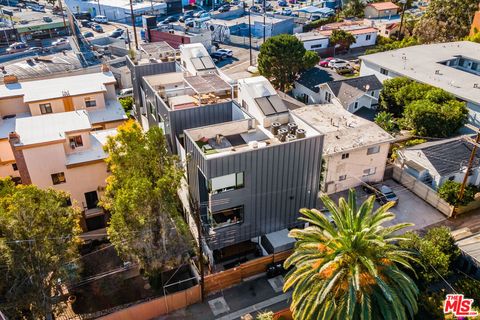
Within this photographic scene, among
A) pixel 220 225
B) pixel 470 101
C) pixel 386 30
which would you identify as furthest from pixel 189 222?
pixel 386 30

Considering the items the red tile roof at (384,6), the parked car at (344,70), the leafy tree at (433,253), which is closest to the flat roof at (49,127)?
the leafy tree at (433,253)

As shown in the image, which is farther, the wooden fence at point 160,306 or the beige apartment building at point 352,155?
the beige apartment building at point 352,155

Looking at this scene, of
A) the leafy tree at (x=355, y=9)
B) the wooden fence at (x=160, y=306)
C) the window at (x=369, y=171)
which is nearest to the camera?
the wooden fence at (x=160, y=306)

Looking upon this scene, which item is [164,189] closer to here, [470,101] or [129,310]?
[129,310]

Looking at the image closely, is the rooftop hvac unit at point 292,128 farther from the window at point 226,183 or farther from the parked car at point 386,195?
the parked car at point 386,195

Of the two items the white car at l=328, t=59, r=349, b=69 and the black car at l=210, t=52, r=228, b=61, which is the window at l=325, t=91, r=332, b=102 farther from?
the black car at l=210, t=52, r=228, b=61

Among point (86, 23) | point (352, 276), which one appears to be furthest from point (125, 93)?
point (86, 23)
